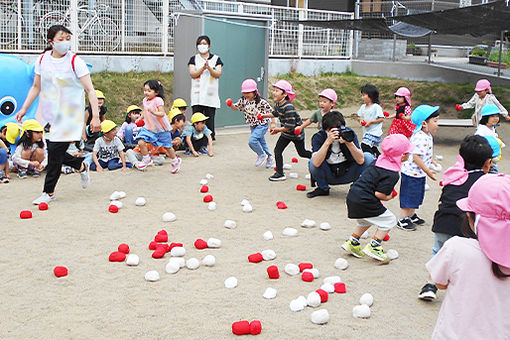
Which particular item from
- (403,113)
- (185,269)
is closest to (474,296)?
(185,269)

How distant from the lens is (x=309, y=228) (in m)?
6.77

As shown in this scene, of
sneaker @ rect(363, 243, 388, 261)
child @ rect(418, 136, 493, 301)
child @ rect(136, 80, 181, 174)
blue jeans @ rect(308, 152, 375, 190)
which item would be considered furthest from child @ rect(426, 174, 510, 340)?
child @ rect(136, 80, 181, 174)

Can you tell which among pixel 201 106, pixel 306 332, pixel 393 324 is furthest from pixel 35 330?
pixel 201 106

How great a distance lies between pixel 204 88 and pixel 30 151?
3.69 metres

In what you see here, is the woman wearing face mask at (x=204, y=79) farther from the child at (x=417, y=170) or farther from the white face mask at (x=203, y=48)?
the child at (x=417, y=170)

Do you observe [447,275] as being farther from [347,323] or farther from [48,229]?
[48,229]

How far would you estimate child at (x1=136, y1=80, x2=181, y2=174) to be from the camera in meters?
9.42

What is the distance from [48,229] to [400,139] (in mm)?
3787

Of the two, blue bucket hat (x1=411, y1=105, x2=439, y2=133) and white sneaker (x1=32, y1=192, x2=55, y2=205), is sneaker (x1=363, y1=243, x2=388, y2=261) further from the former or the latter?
white sneaker (x1=32, y1=192, x2=55, y2=205)

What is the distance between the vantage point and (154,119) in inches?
373

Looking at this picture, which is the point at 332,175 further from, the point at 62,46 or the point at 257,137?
the point at 62,46

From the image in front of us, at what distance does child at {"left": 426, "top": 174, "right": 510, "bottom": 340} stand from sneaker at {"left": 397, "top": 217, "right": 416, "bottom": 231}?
12.6 feet

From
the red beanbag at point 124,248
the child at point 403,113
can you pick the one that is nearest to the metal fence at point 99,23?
the child at point 403,113

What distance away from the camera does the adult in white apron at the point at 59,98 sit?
7.30 meters
